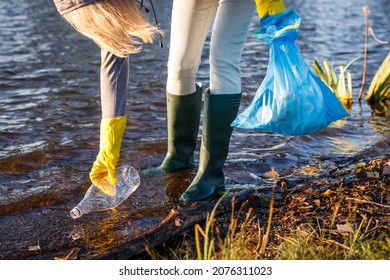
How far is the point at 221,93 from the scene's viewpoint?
3.87 m

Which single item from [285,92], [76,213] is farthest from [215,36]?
[76,213]

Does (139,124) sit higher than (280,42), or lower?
lower

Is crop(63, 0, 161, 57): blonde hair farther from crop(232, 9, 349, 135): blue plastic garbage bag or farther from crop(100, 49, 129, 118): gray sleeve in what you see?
crop(232, 9, 349, 135): blue plastic garbage bag

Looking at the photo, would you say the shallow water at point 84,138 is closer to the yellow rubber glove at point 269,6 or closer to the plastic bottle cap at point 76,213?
the plastic bottle cap at point 76,213

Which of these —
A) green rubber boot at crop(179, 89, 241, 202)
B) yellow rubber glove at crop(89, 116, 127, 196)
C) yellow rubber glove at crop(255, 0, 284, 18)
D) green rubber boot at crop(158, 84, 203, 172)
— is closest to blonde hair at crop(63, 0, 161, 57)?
yellow rubber glove at crop(89, 116, 127, 196)

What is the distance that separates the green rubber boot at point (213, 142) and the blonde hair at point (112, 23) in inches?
30.8

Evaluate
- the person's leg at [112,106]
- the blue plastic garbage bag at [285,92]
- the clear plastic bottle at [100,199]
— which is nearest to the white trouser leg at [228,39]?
the blue plastic garbage bag at [285,92]

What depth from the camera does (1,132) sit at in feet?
18.1

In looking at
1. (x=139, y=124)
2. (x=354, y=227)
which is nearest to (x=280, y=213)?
(x=354, y=227)

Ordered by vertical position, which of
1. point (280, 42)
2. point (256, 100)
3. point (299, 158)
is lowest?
point (299, 158)

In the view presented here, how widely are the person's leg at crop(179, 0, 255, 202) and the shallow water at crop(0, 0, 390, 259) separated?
0.24 meters

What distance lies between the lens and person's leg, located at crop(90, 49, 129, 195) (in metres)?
3.45
